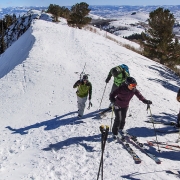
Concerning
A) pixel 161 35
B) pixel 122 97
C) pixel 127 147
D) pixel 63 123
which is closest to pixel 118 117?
pixel 122 97

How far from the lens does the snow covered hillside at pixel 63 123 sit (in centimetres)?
636

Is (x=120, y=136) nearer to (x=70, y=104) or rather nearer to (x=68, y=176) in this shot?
(x=68, y=176)

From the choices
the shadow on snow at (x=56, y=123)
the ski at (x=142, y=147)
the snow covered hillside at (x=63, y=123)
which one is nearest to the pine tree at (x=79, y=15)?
the snow covered hillside at (x=63, y=123)

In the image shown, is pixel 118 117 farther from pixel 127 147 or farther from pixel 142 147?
pixel 142 147

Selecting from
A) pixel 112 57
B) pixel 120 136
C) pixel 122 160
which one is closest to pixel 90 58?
pixel 112 57

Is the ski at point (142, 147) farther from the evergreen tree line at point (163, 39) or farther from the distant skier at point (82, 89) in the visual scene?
the evergreen tree line at point (163, 39)

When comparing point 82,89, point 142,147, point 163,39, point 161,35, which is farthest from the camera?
point 161,35

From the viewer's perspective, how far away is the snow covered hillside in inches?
250

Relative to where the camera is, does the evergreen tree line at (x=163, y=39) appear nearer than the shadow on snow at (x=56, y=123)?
No

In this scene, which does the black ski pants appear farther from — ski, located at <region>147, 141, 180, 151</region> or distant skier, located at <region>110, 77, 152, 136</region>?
ski, located at <region>147, 141, 180, 151</region>

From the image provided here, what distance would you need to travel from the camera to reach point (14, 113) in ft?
Result: 33.3

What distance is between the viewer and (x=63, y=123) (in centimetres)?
919

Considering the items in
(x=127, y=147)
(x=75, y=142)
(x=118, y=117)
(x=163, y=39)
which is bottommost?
(x=75, y=142)

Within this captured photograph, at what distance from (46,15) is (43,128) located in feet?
160
